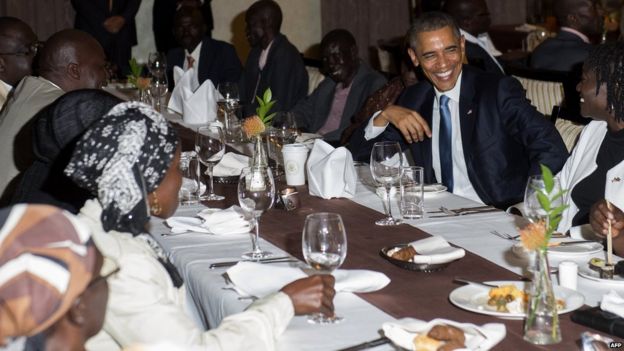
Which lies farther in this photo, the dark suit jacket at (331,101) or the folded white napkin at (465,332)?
the dark suit jacket at (331,101)

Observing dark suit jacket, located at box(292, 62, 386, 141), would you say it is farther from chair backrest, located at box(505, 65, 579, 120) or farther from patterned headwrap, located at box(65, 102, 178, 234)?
patterned headwrap, located at box(65, 102, 178, 234)

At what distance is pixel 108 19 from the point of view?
9.18 m

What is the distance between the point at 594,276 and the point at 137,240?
1060 millimetres

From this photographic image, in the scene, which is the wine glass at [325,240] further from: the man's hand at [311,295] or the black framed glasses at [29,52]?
the black framed glasses at [29,52]

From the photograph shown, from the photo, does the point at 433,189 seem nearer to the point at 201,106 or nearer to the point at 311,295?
the point at 311,295

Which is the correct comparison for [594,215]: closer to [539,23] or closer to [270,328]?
[270,328]

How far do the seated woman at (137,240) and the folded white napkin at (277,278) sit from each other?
221 mm

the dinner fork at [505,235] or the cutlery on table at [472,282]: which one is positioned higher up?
the cutlery on table at [472,282]

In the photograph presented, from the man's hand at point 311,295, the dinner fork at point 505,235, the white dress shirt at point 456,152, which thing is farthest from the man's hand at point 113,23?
the man's hand at point 311,295

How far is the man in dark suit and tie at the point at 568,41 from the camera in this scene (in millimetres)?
6328

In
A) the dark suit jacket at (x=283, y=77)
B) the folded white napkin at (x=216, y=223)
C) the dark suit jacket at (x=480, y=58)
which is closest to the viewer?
the folded white napkin at (x=216, y=223)

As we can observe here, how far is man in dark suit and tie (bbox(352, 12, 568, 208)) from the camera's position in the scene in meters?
3.70

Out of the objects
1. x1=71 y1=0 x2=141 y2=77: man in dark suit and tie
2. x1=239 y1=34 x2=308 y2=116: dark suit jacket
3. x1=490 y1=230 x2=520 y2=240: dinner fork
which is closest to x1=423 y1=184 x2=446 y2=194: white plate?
x1=490 y1=230 x2=520 y2=240: dinner fork

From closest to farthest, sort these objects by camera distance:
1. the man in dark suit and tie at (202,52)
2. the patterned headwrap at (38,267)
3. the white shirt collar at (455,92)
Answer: the patterned headwrap at (38,267)
the white shirt collar at (455,92)
the man in dark suit and tie at (202,52)
